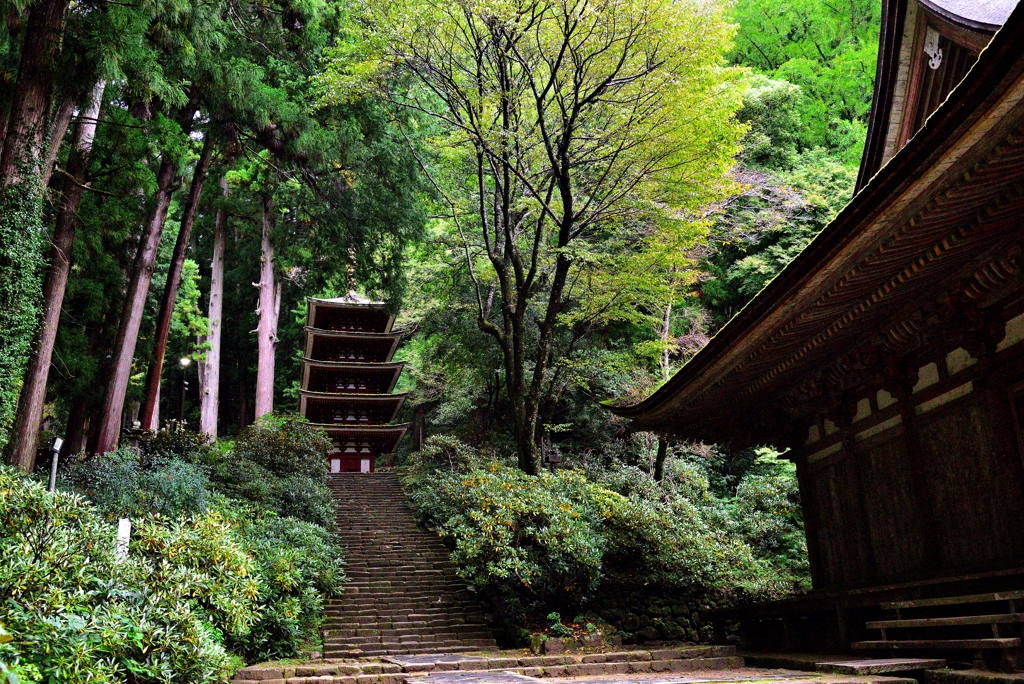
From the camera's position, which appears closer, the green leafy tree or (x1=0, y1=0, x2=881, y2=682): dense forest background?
(x1=0, y1=0, x2=881, y2=682): dense forest background

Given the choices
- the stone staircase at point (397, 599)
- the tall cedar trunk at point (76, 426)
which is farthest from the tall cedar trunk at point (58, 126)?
the stone staircase at point (397, 599)

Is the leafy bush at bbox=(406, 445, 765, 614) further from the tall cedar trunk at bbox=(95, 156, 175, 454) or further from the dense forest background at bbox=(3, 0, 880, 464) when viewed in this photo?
the tall cedar trunk at bbox=(95, 156, 175, 454)

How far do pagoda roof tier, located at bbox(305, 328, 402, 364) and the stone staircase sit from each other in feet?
37.8

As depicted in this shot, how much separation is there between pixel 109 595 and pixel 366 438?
25.0 m

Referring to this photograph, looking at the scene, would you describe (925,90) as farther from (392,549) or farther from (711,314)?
(711,314)

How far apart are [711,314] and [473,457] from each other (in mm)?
9575

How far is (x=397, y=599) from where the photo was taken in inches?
512

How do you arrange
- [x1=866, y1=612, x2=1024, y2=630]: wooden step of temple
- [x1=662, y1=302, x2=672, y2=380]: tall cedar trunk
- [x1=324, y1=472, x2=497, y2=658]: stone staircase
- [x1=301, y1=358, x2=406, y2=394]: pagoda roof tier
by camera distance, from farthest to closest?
[x1=301, y1=358, x2=406, y2=394]: pagoda roof tier → [x1=662, y1=302, x2=672, y2=380]: tall cedar trunk → [x1=324, y1=472, x2=497, y2=658]: stone staircase → [x1=866, y1=612, x2=1024, y2=630]: wooden step of temple

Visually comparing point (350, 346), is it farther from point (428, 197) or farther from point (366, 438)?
point (428, 197)

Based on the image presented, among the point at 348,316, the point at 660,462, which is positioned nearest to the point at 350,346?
the point at 348,316

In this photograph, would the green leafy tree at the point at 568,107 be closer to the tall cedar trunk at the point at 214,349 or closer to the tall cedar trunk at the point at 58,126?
the tall cedar trunk at the point at 58,126

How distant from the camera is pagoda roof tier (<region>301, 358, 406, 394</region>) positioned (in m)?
28.8

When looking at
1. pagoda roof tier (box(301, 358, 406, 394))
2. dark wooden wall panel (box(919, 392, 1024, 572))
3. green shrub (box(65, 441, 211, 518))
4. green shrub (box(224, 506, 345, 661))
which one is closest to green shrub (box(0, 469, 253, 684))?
green shrub (box(224, 506, 345, 661))

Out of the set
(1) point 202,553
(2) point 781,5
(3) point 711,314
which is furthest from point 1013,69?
(2) point 781,5
